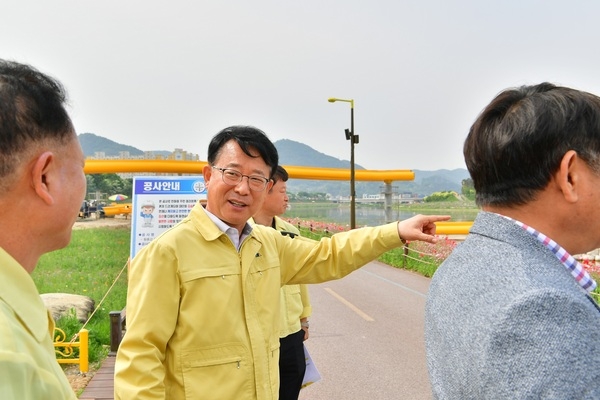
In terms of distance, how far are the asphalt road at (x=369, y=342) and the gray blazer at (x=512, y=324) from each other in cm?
360

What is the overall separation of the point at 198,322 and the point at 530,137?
1327mm

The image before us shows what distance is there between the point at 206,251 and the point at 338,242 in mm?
700

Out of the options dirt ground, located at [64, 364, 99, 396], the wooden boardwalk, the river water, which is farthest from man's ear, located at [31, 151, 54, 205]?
the river water

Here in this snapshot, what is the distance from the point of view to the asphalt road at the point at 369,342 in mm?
4430

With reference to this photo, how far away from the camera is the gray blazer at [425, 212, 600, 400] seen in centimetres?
79

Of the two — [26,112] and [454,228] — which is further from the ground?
[26,112]

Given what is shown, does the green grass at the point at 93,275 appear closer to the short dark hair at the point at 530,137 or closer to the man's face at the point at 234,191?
the man's face at the point at 234,191

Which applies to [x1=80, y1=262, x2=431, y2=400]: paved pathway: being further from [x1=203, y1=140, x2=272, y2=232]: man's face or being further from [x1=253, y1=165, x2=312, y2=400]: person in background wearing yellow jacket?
[x1=203, y1=140, x2=272, y2=232]: man's face

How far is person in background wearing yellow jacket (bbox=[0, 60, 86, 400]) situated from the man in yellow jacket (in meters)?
0.70

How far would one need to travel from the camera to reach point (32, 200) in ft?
2.96

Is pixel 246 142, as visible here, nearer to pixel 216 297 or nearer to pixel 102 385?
A: pixel 216 297

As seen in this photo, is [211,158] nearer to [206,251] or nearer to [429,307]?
[206,251]

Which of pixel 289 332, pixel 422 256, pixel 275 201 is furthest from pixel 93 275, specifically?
pixel 289 332

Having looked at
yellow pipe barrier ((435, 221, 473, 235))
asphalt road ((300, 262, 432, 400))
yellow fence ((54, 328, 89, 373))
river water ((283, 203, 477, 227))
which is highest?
river water ((283, 203, 477, 227))
